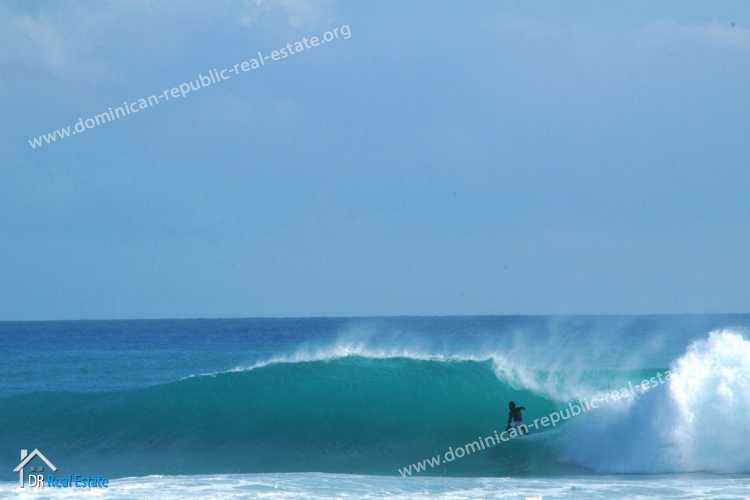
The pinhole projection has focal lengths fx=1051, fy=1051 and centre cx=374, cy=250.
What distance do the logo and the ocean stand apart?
0.76ft

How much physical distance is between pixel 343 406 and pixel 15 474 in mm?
6659

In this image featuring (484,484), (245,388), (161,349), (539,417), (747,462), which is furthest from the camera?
(161,349)

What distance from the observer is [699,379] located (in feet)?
52.9

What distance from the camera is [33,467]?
51.5ft

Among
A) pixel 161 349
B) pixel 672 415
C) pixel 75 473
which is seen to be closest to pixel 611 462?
pixel 672 415

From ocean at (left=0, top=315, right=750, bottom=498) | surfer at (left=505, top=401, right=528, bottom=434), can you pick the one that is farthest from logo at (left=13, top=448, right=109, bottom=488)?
surfer at (left=505, top=401, right=528, bottom=434)

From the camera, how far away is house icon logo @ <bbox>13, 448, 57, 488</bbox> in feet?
43.5

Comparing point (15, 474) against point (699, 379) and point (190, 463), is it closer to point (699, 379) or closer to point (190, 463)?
point (190, 463)

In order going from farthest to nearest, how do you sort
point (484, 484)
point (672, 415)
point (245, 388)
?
1. point (245, 388)
2. point (672, 415)
3. point (484, 484)

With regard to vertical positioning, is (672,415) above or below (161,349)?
below

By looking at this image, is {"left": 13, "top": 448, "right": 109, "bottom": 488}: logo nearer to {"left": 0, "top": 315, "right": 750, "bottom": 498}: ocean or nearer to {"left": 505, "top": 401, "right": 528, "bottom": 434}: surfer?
{"left": 0, "top": 315, "right": 750, "bottom": 498}: ocean

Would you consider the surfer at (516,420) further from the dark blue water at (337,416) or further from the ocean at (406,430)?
the dark blue water at (337,416)

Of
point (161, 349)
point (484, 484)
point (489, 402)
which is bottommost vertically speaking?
point (484, 484)

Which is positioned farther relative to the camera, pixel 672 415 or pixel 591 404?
pixel 591 404
